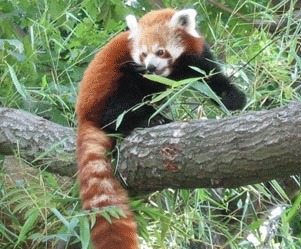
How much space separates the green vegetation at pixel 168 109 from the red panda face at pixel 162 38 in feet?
0.45

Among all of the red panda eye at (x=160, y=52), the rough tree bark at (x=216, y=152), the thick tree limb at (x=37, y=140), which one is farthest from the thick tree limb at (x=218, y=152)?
the red panda eye at (x=160, y=52)

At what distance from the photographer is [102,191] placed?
2469mm

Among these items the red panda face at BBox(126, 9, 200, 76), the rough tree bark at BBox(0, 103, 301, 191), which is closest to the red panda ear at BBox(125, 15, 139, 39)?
the red panda face at BBox(126, 9, 200, 76)

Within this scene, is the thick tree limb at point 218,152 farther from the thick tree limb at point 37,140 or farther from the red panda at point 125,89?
the thick tree limb at point 37,140

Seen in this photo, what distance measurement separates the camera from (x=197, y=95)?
9.36ft

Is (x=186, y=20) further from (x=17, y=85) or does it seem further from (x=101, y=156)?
(x=101, y=156)

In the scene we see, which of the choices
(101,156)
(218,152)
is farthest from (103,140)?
(218,152)

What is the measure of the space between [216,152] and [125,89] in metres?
0.91

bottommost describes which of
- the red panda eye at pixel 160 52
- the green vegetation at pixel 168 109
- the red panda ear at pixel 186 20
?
the green vegetation at pixel 168 109

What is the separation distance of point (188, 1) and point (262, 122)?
7.24 feet

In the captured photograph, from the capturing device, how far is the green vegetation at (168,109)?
2738mm

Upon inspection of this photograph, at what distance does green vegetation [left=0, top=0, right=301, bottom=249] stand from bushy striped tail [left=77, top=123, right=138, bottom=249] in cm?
6

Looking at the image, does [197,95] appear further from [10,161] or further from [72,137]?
[10,161]

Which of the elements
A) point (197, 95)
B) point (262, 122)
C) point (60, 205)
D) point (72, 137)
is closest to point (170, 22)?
point (197, 95)
